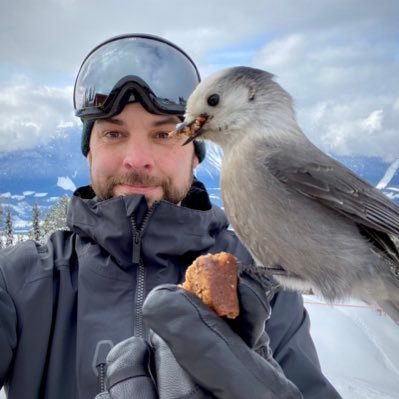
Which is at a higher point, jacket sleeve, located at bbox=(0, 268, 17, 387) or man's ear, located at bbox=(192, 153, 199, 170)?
man's ear, located at bbox=(192, 153, 199, 170)

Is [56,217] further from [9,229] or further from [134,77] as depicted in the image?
[134,77]

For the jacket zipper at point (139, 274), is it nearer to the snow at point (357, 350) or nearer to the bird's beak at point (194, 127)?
the bird's beak at point (194, 127)

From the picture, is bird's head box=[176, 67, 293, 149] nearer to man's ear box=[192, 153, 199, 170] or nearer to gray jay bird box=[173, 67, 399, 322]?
gray jay bird box=[173, 67, 399, 322]

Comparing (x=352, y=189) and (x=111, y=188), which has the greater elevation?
(x=111, y=188)

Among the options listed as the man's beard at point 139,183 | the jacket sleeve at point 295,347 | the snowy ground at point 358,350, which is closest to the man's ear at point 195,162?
the man's beard at point 139,183

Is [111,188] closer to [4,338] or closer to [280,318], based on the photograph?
[4,338]

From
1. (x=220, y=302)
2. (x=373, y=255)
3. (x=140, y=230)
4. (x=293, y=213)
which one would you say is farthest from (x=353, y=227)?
(x=140, y=230)

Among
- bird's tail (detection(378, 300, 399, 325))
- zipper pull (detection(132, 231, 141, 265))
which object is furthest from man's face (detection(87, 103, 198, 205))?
bird's tail (detection(378, 300, 399, 325))
